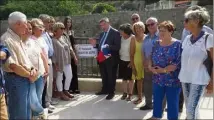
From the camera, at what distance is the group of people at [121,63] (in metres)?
3.48

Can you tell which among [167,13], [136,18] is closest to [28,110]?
[136,18]

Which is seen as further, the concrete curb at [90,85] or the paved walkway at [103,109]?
the concrete curb at [90,85]

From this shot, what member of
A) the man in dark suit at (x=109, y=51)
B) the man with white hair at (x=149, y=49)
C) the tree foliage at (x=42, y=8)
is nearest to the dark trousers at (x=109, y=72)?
the man in dark suit at (x=109, y=51)

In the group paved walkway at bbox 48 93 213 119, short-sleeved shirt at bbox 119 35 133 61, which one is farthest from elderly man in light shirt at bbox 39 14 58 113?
short-sleeved shirt at bbox 119 35 133 61

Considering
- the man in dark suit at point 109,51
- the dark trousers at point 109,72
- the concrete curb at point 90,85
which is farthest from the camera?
the concrete curb at point 90,85

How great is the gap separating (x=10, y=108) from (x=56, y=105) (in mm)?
1859

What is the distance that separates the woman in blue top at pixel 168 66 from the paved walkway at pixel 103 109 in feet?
2.46

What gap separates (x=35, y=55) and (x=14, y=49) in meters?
0.59

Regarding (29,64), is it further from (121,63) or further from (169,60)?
(121,63)

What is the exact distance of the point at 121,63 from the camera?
580cm

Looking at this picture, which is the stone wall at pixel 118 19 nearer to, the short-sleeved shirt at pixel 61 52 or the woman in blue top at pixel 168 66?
the short-sleeved shirt at pixel 61 52

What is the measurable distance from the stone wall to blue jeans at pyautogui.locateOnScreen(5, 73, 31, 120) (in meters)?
14.0

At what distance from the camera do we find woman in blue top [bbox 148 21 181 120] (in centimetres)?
400

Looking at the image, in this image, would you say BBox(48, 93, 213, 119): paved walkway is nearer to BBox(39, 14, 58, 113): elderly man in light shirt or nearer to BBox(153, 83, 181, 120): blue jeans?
BBox(39, 14, 58, 113): elderly man in light shirt
